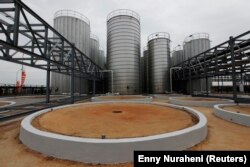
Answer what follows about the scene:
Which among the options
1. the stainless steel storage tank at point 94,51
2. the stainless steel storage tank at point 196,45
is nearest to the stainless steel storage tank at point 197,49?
the stainless steel storage tank at point 196,45

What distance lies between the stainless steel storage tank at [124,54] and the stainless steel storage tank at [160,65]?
446 cm

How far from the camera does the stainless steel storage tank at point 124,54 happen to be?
93.6 feet

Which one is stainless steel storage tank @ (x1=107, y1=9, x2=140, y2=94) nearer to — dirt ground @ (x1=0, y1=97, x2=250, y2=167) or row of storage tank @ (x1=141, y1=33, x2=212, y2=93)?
row of storage tank @ (x1=141, y1=33, x2=212, y2=93)

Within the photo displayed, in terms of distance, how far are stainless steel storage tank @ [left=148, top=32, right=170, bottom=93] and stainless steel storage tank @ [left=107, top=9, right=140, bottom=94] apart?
4.46 m

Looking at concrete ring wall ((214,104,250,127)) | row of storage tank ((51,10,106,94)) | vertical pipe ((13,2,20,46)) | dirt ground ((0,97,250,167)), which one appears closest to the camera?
dirt ground ((0,97,250,167))

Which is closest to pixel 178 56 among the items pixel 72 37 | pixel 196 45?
pixel 196 45

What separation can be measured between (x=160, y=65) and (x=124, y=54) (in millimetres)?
8296

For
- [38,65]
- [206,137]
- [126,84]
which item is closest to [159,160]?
[206,137]

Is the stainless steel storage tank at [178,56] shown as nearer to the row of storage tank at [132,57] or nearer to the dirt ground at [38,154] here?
the row of storage tank at [132,57]

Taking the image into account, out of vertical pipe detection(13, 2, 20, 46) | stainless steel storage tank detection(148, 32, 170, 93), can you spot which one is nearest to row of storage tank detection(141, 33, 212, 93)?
stainless steel storage tank detection(148, 32, 170, 93)

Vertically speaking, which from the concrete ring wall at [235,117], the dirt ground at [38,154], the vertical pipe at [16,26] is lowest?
the dirt ground at [38,154]

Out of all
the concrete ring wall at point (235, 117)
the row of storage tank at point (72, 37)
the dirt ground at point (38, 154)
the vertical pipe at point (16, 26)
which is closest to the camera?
the dirt ground at point (38, 154)

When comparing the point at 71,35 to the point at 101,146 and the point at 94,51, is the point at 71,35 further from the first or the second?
the point at 101,146

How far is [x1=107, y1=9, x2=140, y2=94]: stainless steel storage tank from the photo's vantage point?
2853 cm
